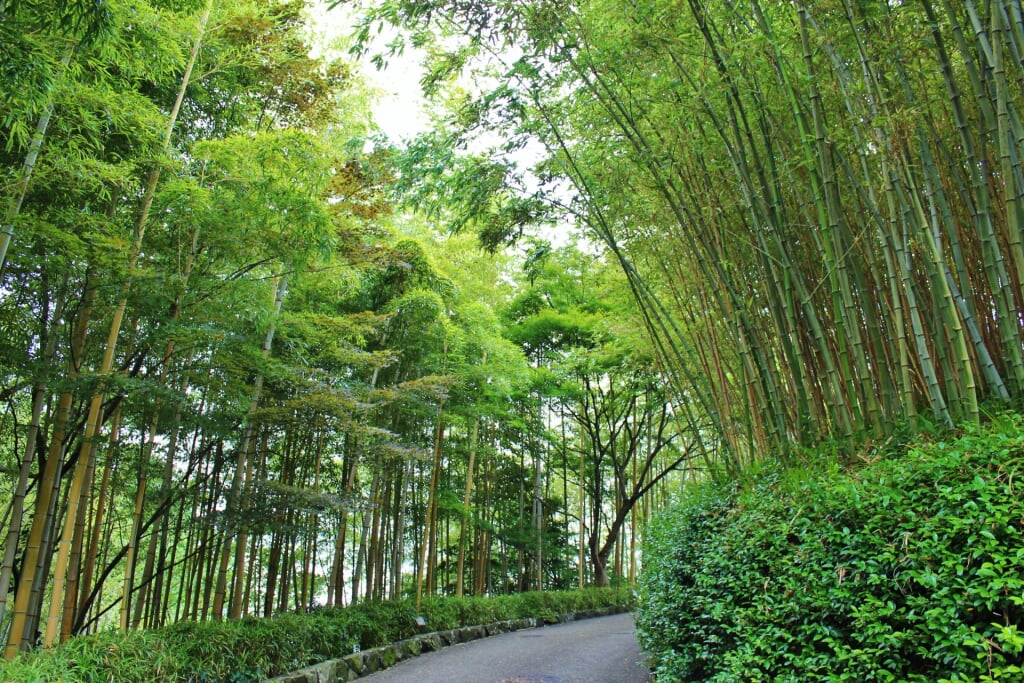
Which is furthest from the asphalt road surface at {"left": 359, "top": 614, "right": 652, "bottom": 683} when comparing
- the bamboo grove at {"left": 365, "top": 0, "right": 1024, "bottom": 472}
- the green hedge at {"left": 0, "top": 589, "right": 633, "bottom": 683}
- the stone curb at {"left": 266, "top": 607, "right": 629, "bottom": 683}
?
the bamboo grove at {"left": 365, "top": 0, "right": 1024, "bottom": 472}

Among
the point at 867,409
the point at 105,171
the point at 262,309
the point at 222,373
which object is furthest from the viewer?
the point at 222,373

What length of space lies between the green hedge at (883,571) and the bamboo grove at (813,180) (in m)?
0.35

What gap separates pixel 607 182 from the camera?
11.6ft

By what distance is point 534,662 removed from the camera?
185 inches

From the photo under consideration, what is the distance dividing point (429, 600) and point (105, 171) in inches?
198

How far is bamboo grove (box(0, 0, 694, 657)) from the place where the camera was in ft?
11.5

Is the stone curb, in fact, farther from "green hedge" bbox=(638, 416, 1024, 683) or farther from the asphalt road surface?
"green hedge" bbox=(638, 416, 1024, 683)

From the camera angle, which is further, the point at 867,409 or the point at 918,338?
the point at 867,409

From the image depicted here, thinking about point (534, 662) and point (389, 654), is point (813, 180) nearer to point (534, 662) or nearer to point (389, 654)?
point (534, 662)

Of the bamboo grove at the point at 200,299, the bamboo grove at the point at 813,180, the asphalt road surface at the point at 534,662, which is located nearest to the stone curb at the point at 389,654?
the asphalt road surface at the point at 534,662

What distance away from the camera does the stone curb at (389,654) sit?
3914mm

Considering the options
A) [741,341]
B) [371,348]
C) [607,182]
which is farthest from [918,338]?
[371,348]

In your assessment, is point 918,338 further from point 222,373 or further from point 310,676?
point 222,373

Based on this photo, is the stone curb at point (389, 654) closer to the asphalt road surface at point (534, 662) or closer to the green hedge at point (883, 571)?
Result: the asphalt road surface at point (534, 662)
